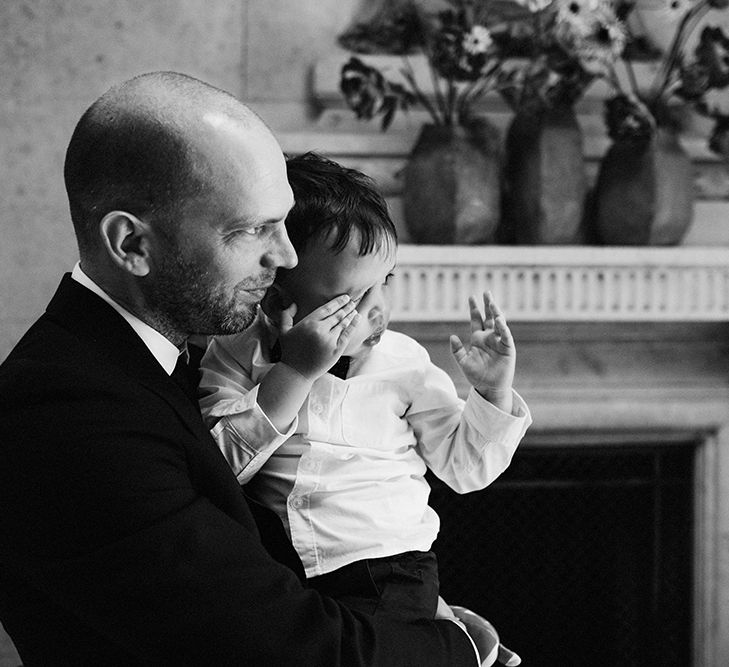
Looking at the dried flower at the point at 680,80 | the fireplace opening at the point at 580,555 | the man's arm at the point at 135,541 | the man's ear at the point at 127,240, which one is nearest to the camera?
the man's arm at the point at 135,541

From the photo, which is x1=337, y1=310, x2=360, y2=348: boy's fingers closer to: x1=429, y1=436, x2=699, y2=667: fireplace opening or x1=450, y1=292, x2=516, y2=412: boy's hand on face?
x1=450, y1=292, x2=516, y2=412: boy's hand on face

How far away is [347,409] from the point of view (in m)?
1.40

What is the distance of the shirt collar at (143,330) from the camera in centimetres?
118

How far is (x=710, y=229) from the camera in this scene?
8.75 feet

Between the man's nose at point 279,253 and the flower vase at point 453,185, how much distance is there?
3.99 feet

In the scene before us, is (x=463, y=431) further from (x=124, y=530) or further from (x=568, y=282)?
(x=568, y=282)

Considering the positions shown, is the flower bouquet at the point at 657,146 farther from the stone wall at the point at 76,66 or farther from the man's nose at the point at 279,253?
the man's nose at the point at 279,253

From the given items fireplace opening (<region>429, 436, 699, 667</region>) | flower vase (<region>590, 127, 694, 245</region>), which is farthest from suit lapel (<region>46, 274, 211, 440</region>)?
fireplace opening (<region>429, 436, 699, 667</region>)

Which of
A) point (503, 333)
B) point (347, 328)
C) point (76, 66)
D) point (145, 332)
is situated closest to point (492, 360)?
point (503, 333)

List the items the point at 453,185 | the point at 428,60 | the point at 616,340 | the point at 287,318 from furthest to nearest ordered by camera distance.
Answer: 1. the point at 616,340
2. the point at 428,60
3. the point at 453,185
4. the point at 287,318

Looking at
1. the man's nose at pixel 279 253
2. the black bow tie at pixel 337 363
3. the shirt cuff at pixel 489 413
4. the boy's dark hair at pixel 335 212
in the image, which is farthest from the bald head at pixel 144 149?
the shirt cuff at pixel 489 413

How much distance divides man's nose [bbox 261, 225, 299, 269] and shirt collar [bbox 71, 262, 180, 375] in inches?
6.0

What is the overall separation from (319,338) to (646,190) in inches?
55.9

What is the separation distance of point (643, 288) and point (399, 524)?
1.31 meters
